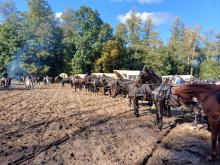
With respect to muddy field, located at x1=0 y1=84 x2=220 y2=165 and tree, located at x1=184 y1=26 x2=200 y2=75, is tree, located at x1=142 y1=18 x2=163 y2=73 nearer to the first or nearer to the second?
tree, located at x1=184 y1=26 x2=200 y2=75

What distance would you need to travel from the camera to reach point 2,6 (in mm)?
76000

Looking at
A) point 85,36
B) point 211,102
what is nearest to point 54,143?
point 211,102

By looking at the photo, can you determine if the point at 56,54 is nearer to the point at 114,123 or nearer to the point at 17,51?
the point at 17,51

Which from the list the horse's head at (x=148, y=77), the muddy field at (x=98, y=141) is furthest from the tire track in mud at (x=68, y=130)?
the horse's head at (x=148, y=77)

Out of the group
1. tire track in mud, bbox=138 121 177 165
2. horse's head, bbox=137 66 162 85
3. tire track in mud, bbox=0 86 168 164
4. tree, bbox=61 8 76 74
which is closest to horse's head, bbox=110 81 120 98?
tire track in mud, bbox=0 86 168 164

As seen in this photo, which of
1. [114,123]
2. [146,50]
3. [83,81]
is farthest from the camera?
[146,50]

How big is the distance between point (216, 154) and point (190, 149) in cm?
97

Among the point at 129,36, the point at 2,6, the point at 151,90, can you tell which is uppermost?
the point at 2,6

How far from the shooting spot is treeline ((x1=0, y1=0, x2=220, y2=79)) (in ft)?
214

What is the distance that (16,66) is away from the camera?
6400 cm

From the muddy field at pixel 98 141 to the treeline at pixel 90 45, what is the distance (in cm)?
4786

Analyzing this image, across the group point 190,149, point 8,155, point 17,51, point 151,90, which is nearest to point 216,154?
point 190,149

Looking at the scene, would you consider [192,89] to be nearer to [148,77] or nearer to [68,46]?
[148,77]

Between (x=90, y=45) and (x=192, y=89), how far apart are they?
2359 inches
